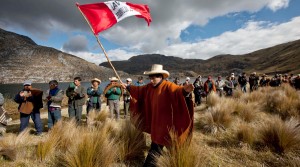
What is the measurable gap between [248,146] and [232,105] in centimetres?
309

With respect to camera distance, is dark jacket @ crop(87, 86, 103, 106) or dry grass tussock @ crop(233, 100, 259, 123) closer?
dry grass tussock @ crop(233, 100, 259, 123)

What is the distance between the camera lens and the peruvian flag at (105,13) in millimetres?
4887

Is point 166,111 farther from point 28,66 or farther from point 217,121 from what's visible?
point 28,66

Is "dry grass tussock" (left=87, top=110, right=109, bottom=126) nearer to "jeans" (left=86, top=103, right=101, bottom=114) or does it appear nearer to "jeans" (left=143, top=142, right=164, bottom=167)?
"jeans" (left=86, top=103, right=101, bottom=114)

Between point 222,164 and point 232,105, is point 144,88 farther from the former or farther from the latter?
point 232,105

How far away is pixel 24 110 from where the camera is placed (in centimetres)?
624

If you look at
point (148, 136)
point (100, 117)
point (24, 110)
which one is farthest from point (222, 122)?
point (24, 110)

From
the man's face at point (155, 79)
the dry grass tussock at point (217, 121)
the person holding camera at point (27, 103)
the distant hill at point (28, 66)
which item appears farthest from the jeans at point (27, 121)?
the distant hill at point (28, 66)

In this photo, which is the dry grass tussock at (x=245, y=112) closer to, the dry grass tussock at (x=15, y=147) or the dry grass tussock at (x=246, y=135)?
the dry grass tussock at (x=246, y=135)

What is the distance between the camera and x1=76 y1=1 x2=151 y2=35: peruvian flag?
16.0ft

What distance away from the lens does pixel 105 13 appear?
5051 mm

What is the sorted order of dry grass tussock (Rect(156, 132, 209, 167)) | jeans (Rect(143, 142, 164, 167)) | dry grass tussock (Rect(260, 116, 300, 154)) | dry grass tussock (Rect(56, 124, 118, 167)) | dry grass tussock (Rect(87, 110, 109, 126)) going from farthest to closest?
1. dry grass tussock (Rect(87, 110, 109, 126))
2. dry grass tussock (Rect(260, 116, 300, 154))
3. jeans (Rect(143, 142, 164, 167))
4. dry grass tussock (Rect(56, 124, 118, 167))
5. dry grass tussock (Rect(156, 132, 209, 167))

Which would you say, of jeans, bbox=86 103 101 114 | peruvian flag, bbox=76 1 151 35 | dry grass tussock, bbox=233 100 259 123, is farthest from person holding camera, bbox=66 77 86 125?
dry grass tussock, bbox=233 100 259 123

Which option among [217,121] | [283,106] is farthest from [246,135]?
[283,106]
